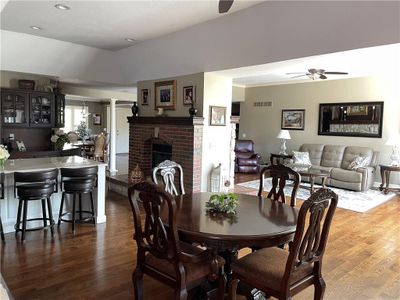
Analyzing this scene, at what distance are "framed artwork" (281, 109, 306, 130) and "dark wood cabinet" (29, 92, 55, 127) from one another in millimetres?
6212

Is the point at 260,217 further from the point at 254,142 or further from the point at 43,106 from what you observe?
the point at 254,142

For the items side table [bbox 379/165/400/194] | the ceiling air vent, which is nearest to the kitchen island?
side table [bbox 379/165/400/194]

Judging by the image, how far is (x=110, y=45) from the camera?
5.89m

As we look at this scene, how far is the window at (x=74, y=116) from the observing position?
12625mm

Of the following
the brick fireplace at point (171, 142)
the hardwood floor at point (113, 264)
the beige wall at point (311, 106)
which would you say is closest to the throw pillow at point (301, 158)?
the beige wall at point (311, 106)

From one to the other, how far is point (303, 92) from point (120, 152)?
326 inches

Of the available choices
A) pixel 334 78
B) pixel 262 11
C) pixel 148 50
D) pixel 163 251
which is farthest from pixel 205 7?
pixel 334 78

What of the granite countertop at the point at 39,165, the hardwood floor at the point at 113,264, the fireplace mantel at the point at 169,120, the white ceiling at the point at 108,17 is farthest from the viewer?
the fireplace mantel at the point at 169,120

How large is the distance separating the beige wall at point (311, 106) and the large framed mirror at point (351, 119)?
12 centimetres

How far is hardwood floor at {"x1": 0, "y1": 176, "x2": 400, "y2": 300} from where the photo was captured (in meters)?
2.55

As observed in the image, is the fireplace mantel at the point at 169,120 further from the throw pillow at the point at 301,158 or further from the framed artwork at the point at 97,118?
the framed artwork at the point at 97,118

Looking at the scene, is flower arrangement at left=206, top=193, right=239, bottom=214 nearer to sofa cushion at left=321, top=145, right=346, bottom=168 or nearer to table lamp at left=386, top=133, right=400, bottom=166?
table lamp at left=386, top=133, right=400, bottom=166

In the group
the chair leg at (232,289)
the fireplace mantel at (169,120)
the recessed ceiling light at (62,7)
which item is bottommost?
the chair leg at (232,289)

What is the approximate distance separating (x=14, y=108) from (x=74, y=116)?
20.2 ft
